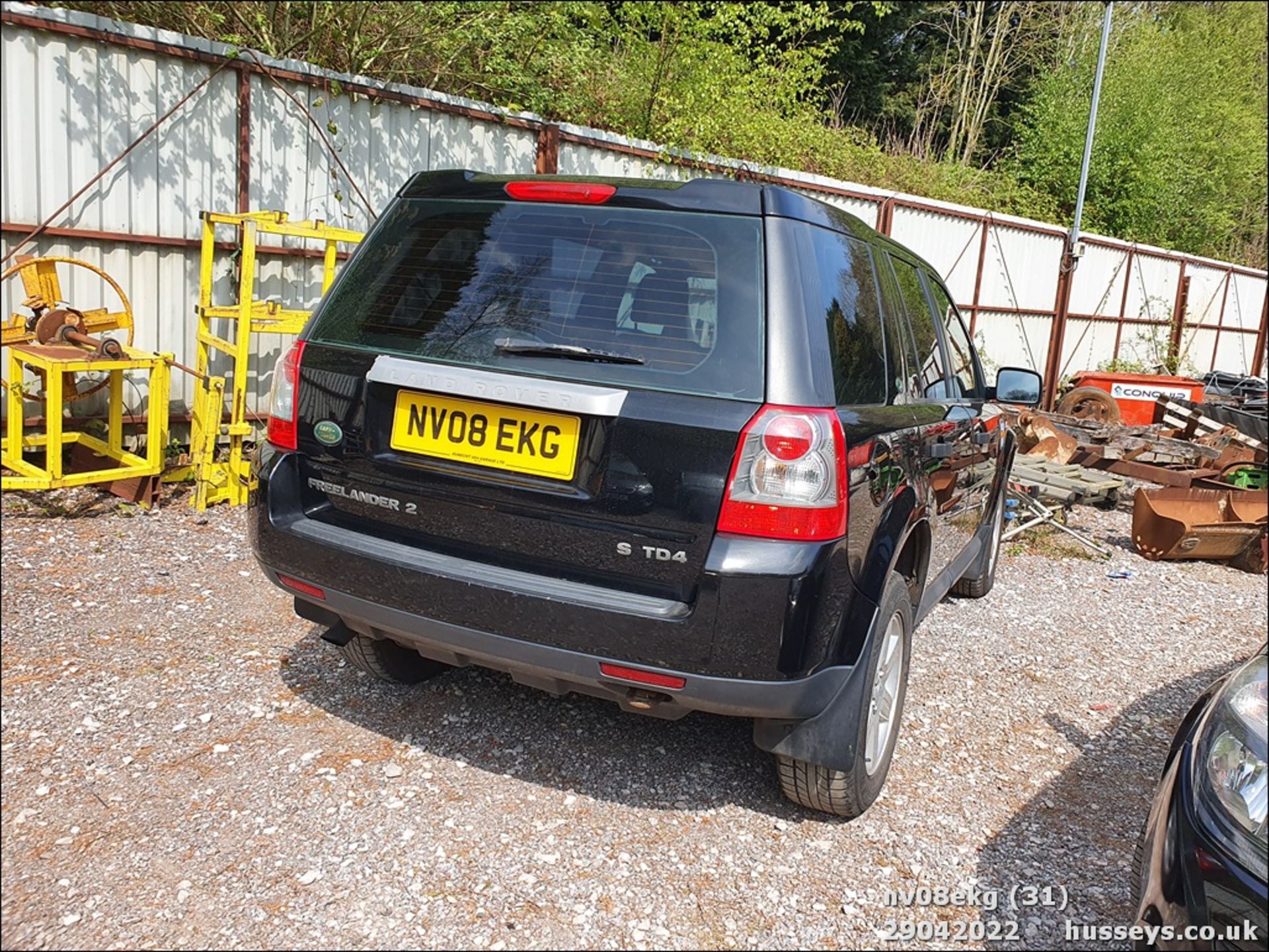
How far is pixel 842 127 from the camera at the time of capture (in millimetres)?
17141

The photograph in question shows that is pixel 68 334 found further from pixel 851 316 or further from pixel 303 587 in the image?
pixel 851 316

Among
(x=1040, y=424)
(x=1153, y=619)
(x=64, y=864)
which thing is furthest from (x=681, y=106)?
(x=64, y=864)

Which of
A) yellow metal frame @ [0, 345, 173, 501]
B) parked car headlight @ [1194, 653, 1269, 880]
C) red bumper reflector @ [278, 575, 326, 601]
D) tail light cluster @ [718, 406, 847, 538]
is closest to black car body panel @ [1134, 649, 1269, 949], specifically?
parked car headlight @ [1194, 653, 1269, 880]

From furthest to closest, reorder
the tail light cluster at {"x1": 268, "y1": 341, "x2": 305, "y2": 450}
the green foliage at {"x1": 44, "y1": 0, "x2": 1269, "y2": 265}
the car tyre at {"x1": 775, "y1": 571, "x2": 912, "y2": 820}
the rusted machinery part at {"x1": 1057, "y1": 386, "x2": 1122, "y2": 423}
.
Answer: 1. the rusted machinery part at {"x1": 1057, "y1": 386, "x2": 1122, "y2": 423}
2. the green foliage at {"x1": 44, "y1": 0, "x2": 1269, "y2": 265}
3. the tail light cluster at {"x1": 268, "y1": 341, "x2": 305, "y2": 450}
4. the car tyre at {"x1": 775, "y1": 571, "x2": 912, "y2": 820}

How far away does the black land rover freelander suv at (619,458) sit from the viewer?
92.1 inches

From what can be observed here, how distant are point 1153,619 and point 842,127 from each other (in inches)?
543

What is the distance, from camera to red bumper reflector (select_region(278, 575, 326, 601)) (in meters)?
2.75

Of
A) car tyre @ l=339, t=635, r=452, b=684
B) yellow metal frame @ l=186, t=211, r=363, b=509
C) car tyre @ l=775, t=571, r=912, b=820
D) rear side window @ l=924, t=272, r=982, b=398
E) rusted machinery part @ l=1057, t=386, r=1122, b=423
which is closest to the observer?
car tyre @ l=775, t=571, r=912, b=820

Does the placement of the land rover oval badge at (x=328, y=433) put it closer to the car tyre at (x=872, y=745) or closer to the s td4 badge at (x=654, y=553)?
the s td4 badge at (x=654, y=553)

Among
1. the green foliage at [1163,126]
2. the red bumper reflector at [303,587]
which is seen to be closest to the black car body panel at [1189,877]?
the red bumper reflector at [303,587]

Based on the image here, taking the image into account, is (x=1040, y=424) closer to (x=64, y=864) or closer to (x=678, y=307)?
(x=678, y=307)

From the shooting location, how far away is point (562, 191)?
2.74 meters

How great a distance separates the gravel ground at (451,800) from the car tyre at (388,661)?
0.22 ft

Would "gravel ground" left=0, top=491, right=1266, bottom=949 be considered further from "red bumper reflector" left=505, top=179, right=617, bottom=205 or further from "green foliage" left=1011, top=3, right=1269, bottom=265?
"green foliage" left=1011, top=3, right=1269, bottom=265
